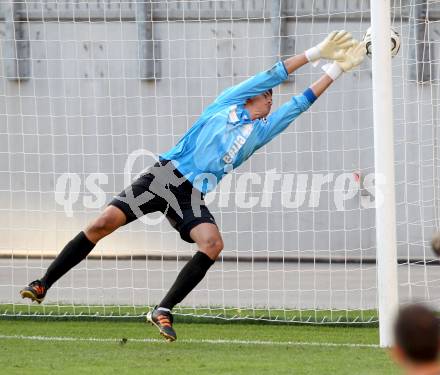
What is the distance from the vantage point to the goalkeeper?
8.05m

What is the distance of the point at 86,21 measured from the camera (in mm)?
12461

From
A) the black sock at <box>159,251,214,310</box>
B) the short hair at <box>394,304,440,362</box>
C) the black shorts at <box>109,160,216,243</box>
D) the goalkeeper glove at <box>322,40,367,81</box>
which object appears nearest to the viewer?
the short hair at <box>394,304,440,362</box>

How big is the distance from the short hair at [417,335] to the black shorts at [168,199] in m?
4.29

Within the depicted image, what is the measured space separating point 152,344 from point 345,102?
6.08 metres

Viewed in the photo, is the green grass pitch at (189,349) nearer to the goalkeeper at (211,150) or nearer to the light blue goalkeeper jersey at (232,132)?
the goalkeeper at (211,150)

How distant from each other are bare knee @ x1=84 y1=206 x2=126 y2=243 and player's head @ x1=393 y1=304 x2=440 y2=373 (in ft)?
14.8

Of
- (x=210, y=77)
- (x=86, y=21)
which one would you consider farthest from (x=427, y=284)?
(x=86, y=21)

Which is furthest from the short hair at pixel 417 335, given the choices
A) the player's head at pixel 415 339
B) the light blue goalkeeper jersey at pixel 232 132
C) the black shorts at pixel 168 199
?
the light blue goalkeeper jersey at pixel 232 132

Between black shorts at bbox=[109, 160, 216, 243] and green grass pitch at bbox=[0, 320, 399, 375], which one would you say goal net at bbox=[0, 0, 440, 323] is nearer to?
green grass pitch at bbox=[0, 320, 399, 375]

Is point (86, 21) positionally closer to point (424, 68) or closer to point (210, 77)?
point (210, 77)

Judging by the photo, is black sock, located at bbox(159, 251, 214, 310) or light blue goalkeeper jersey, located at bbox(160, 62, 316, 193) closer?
black sock, located at bbox(159, 251, 214, 310)

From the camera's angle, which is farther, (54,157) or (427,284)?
(54,157)

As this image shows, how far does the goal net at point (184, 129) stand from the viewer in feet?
40.6

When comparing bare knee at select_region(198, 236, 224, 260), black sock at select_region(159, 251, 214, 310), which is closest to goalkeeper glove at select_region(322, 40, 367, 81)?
bare knee at select_region(198, 236, 224, 260)
